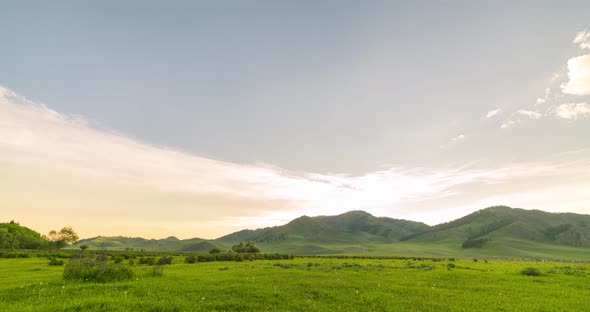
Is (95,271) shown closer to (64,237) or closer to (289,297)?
(289,297)

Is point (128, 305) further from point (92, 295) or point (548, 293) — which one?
point (548, 293)

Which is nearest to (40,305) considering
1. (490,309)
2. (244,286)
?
(244,286)

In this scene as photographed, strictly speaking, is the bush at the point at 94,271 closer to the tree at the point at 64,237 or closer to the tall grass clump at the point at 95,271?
the tall grass clump at the point at 95,271

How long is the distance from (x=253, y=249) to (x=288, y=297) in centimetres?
13274

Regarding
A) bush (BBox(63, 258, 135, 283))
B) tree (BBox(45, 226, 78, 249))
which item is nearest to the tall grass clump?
bush (BBox(63, 258, 135, 283))

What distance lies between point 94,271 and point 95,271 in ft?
0.24

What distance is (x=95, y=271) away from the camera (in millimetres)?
27000

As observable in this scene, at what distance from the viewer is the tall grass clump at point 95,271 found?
26.6 m

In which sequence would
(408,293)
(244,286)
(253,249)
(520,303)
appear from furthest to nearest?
(253,249) → (244,286) → (408,293) → (520,303)

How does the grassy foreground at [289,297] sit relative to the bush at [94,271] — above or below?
below

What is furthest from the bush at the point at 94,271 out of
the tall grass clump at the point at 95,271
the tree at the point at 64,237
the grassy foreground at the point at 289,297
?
the tree at the point at 64,237

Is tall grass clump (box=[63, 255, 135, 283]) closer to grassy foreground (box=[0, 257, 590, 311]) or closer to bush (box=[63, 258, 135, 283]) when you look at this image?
bush (box=[63, 258, 135, 283])

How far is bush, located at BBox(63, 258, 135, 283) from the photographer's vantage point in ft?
87.1

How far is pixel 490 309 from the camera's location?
18781 mm
